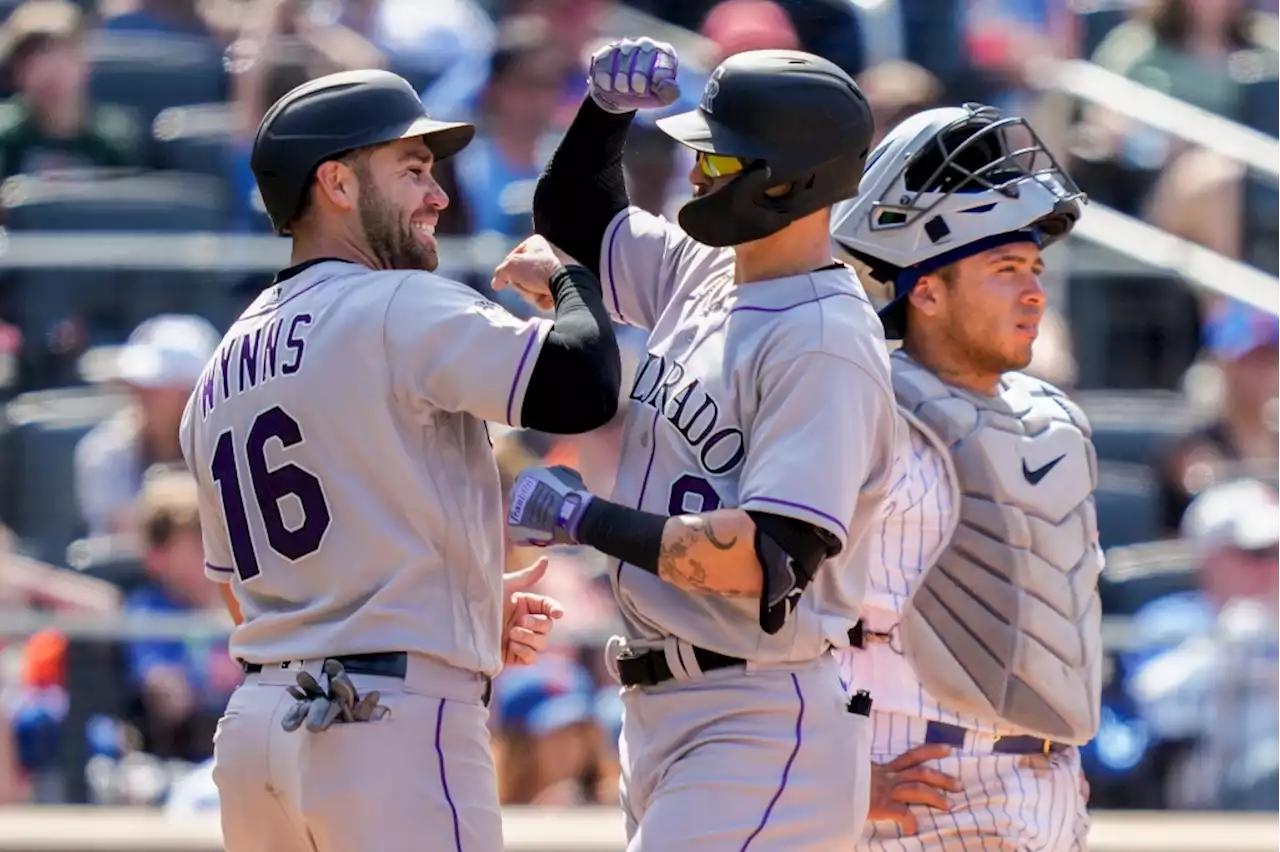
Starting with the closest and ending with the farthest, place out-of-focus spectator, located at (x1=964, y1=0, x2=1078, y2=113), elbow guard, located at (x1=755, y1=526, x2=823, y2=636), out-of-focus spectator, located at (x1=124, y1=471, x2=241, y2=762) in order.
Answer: elbow guard, located at (x1=755, y1=526, x2=823, y2=636) < out-of-focus spectator, located at (x1=124, y1=471, x2=241, y2=762) < out-of-focus spectator, located at (x1=964, y1=0, x2=1078, y2=113)

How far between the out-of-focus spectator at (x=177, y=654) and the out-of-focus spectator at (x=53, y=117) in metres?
1.82

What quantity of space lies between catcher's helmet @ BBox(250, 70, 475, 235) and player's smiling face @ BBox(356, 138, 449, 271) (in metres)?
0.05

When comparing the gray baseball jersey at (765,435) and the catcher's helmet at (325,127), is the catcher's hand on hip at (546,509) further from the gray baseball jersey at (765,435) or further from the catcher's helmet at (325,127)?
the catcher's helmet at (325,127)

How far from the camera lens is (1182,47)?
858 cm

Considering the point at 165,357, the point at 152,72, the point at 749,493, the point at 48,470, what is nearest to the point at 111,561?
the point at 48,470

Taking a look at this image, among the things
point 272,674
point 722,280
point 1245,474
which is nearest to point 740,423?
point 722,280

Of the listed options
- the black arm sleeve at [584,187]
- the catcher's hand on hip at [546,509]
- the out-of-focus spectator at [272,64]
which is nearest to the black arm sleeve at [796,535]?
the catcher's hand on hip at [546,509]

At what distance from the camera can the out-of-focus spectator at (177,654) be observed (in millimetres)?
6531

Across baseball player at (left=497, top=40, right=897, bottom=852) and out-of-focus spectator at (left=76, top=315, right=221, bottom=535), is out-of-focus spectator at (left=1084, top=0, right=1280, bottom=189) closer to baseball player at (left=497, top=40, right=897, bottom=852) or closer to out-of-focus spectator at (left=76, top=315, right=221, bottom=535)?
out-of-focus spectator at (left=76, top=315, right=221, bottom=535)

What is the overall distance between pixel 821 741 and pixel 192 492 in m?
3.83

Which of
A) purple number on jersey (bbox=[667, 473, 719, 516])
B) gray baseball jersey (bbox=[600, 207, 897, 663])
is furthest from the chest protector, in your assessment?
purple number on jersey (bbox=[667, 473, 719, 516])

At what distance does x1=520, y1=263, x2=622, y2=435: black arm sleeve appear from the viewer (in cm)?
333

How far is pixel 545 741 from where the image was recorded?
646cm

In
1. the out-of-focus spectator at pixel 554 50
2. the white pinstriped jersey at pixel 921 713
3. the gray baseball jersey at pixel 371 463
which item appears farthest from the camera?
the out-of-focus spectator at pixel 554 50
